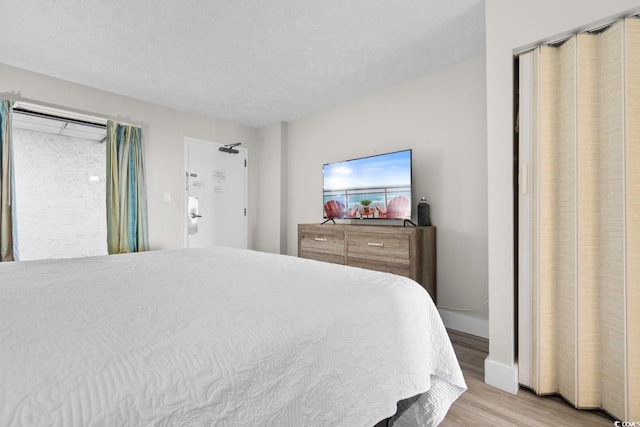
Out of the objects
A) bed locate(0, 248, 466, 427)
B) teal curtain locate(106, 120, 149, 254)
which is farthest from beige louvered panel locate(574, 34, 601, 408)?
teal curtain locate(106, 120, 149, 254)

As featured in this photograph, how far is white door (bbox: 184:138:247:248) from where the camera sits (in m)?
4.09

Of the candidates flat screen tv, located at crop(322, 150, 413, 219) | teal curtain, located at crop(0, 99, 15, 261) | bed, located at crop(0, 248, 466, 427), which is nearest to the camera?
bed, located at crop(0, 248, 466, 427)

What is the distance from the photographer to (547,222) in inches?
66.0

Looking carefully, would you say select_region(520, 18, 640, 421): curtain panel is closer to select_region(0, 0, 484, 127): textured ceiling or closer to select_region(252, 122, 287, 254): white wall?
select_region(0, 0, 484, 127): textured ceiling

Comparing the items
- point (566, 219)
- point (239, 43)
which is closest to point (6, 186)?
point (239, 43)

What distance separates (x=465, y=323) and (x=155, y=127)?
417cm

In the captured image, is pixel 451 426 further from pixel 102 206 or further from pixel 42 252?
pixel 42 252

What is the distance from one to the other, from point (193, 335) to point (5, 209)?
10.9 feet

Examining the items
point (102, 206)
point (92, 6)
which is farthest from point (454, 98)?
point (102, 206)

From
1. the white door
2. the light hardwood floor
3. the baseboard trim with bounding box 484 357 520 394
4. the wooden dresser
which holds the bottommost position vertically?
the light hardwood floor

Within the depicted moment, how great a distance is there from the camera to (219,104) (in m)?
3.75

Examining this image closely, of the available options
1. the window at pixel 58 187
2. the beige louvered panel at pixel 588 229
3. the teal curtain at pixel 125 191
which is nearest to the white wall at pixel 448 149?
the beige louvered panel at pixel 588 229

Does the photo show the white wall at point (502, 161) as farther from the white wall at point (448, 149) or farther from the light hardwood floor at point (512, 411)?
the white wall at point (448, 149)

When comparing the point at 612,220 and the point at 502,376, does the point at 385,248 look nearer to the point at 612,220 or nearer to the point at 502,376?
the point at 502,376
